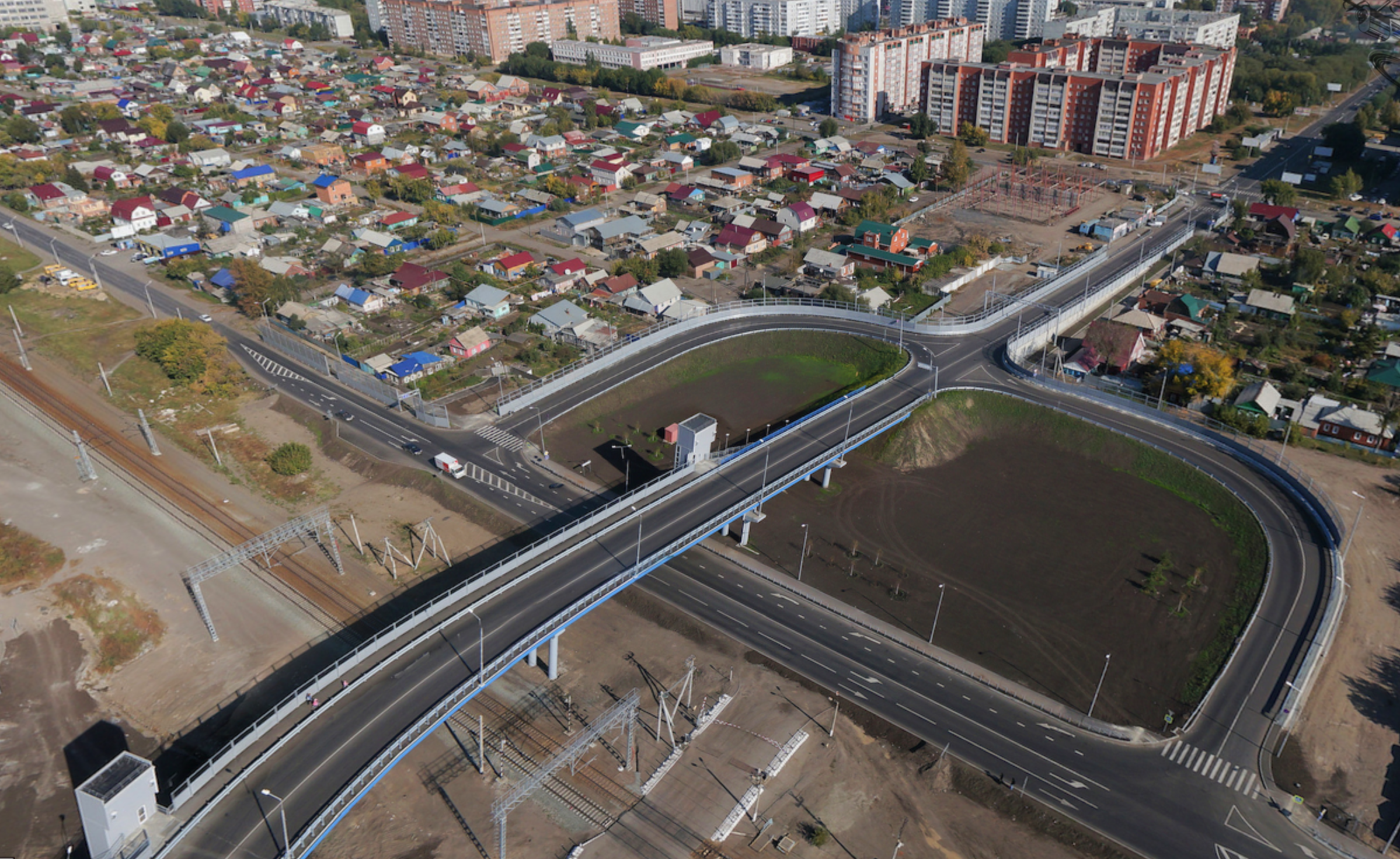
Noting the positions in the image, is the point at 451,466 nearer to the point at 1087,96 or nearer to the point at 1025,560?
the point at 1025,560

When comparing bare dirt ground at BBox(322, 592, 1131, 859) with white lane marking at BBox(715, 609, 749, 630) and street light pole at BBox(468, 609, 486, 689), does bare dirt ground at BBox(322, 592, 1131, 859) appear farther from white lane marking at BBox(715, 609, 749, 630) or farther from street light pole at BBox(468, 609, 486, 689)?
street light pole at BBox(468, 609, 486, 689)

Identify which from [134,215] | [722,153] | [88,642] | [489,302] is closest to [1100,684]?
[88,642]

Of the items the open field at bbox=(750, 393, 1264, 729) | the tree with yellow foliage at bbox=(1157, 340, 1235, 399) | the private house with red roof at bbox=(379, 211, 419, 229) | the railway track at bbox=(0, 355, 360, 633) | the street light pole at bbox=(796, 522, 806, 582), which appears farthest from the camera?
the private house with red roof at bbox=(379, 211, 419, 229)

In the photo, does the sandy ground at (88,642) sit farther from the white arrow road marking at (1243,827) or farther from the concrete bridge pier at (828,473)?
the white arrow road marking at (1243,827)

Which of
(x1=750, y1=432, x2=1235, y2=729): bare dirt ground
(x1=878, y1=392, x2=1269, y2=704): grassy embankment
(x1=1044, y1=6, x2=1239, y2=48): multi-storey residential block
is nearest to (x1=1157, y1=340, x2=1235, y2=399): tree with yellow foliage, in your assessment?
(x1=878, y1=392, x2=1269, y2=704): grassy embankment

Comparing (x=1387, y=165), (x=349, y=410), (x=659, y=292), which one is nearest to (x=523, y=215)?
(x=659, y=292)
